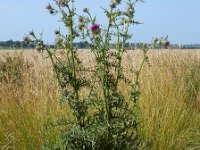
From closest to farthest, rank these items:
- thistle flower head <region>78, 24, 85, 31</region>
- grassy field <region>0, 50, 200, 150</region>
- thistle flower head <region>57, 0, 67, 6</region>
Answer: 1. thistle flower head <region>57, 0, 67, 6</region>
2. thistle flower head <region>78, 24, 85, 31</region>
3. grassy field <region>0, 50, 200, 150</region>

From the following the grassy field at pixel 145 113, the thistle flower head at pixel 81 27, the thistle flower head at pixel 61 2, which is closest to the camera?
the thistle flower head at pixel 61 2

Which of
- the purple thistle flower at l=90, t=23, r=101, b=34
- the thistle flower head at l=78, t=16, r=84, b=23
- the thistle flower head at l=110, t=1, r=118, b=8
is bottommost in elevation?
the purple thistle flower at l=90, t=23, r=101, b=34

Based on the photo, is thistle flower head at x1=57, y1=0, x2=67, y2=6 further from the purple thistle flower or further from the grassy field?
the grassy field

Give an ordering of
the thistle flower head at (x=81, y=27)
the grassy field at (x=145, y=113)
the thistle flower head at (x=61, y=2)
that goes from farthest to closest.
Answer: the grassy field at (x=145, y=113), the thistle flower head at (x=81, y=27), the thistle flower head at (x=61, y=2)

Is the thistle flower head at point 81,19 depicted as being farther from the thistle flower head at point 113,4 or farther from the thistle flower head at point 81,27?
the thistle flower head at point 113,4

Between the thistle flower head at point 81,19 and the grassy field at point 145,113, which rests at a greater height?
the thistle flower head at point 81,19

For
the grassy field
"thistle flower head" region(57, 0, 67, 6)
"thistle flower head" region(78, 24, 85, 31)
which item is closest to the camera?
"thistle flower head" region(57, 0, 67, 6)

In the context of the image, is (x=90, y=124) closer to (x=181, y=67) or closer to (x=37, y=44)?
(x=37, y=44)

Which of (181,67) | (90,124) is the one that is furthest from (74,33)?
(181,67)

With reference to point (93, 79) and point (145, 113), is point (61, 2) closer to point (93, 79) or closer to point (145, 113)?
point (93, 79)

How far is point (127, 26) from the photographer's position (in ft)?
10.8

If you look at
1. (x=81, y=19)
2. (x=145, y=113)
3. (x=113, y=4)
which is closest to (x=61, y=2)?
(x=81, y=19)

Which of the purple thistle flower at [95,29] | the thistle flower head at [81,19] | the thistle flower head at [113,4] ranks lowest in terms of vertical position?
the purple thistle flower at [95,29]

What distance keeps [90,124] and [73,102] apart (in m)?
0.21
